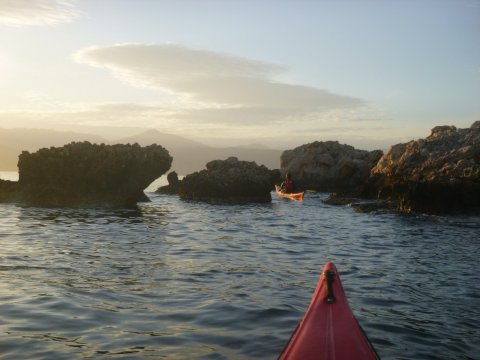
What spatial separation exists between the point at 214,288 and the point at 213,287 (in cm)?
10

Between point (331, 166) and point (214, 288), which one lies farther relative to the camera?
point (331, 166)

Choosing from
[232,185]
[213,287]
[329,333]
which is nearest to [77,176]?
[232,185]

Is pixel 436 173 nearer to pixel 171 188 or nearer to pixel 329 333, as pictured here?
pixel 171 188

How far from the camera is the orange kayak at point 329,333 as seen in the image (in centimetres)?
581

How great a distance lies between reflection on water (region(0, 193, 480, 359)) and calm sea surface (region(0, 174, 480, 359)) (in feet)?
0.11

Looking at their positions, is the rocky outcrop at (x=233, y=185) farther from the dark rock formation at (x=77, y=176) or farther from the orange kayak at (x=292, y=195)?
the dark rock formation at (x=77, y=176)

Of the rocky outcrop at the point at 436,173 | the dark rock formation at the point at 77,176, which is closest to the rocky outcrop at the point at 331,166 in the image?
the rocky outcrop at the point at 436,173

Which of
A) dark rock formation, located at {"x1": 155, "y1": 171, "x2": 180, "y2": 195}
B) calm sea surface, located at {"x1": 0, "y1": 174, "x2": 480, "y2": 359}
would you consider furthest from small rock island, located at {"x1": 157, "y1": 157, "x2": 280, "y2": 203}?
calm sea surface, located at {"x1": 0, "y1": 174, "x2": 480, "y2": 359}

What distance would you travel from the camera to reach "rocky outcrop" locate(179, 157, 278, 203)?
1672 inches

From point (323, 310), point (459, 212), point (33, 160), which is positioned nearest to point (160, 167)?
point (33, 160)

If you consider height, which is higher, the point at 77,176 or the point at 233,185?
the point at 77,176

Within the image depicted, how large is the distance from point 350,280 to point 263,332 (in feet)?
16.3

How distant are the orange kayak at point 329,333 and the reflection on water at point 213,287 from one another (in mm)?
1532

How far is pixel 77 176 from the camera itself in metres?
32.8
